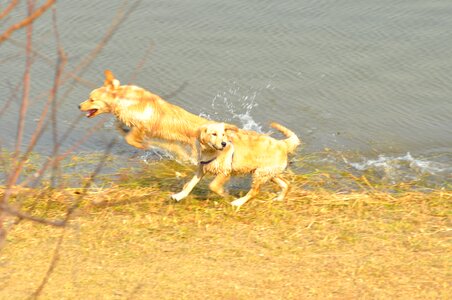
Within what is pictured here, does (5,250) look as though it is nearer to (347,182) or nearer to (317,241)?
(317,241)

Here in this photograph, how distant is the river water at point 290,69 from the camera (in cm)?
984

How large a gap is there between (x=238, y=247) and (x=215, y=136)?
108 cm

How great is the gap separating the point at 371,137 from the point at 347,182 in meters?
1.42

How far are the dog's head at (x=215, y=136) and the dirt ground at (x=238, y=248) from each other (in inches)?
26.4

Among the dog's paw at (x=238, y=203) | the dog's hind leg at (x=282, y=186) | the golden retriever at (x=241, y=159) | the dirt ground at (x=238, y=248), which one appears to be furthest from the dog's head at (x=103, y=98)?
the dog's hind leg at (x=282, y=186)

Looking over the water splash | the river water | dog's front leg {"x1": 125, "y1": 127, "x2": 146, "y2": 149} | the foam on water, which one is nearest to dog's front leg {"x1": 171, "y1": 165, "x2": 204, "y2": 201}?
dog's front leg {"x1": 125, "y1": 127, "x2": 146, "y2": 149}

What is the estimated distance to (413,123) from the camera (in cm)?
1019

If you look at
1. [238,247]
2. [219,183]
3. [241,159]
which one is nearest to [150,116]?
[219,183]

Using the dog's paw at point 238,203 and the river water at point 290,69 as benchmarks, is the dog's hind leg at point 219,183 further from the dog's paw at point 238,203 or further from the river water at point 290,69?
the river water at point 290,69

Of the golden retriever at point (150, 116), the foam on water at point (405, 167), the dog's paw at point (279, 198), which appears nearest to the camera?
the dog's paw at point (279, 198)

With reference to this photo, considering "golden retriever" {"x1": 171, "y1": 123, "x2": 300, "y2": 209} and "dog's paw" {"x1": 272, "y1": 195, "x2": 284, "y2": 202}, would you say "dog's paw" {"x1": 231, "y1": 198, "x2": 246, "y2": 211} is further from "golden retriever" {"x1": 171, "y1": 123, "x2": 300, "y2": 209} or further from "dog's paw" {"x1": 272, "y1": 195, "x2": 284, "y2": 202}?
"dog's paw" {"x1": 272, "y1": 195, "x2": 284, "y2": 202}

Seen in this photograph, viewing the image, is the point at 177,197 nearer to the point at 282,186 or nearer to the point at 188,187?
the point at 188,187

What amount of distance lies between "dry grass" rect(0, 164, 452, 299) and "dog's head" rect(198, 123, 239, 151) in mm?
677

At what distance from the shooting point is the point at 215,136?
7.39m
